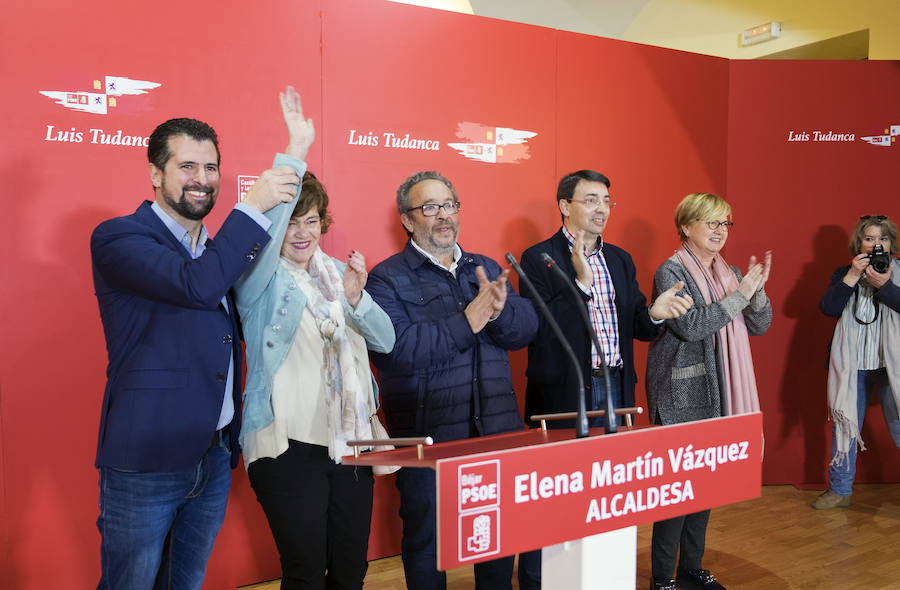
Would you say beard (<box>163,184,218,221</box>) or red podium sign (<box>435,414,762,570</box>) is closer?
red podium sign (<box>435,414,762,570</box>)

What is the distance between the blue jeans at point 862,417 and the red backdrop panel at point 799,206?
1.04 feet

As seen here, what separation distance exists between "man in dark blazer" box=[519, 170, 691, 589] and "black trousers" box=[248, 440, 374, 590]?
0.81 metres

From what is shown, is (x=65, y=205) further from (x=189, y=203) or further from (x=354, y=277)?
(x=354, y=277)

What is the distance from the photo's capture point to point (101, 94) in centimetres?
269

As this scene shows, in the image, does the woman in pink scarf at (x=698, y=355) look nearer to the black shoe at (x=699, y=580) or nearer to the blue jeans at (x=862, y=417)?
the black shoe at (x=699, y=580)

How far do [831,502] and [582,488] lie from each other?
136 inches

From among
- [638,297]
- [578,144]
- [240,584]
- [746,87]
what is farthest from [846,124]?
[240,584]

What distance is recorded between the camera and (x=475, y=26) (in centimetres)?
348

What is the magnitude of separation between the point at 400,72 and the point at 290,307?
1702mm

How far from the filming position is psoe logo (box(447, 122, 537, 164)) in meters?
3.50

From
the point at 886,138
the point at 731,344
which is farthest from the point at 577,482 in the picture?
the point at 886,138

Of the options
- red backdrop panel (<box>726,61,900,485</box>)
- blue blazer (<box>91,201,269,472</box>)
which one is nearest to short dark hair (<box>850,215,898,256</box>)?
red backdrop panel (<box>726,61,900,485</box>)

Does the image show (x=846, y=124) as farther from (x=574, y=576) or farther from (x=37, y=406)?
(x=37, y=406)

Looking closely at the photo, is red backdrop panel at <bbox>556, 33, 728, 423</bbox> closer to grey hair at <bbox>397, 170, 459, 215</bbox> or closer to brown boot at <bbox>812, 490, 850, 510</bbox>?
brown boot at <bbox>812, 490, 850, 510</bbox>
